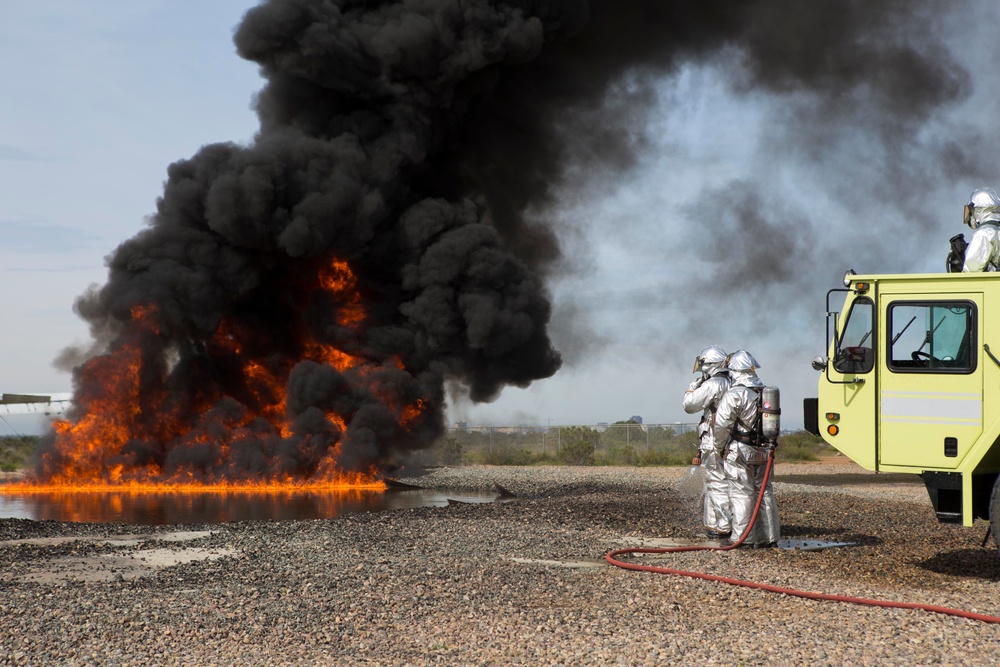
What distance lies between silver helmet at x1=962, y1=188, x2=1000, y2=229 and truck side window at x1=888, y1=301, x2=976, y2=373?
1345 millimetres

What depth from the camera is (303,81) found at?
28.7 m

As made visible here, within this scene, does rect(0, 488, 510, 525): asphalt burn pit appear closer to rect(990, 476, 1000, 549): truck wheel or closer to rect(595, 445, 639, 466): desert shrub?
rect(990, 476, 1000, 549): truck wheel

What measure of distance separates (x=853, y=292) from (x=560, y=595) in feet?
11.9

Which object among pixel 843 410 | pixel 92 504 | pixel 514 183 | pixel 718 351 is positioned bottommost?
pixel 92 504

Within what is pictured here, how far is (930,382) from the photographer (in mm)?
7859

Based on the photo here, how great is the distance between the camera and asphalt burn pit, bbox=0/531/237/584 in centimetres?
861

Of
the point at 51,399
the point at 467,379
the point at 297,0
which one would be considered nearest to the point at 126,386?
the point at 51,399

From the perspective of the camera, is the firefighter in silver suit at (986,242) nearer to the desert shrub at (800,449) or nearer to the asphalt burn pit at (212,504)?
the asphalt burn pit at (212,504)

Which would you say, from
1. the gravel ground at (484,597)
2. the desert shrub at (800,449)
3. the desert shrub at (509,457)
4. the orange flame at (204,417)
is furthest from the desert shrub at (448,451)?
the gravel ground at (484,597)

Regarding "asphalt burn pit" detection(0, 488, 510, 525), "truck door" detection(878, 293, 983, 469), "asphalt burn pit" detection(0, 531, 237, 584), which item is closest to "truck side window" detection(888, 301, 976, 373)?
"truck door" detection(878, 293, 983, 469)

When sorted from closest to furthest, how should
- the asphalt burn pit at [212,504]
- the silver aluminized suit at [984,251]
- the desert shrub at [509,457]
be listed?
the silver aluminized suit at [984,251]
the asphalt burn pit at [212,504]
the desert shrub at [509,457]

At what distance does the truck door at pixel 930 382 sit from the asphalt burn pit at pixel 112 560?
21.5 feet

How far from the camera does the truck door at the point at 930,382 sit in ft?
25.2

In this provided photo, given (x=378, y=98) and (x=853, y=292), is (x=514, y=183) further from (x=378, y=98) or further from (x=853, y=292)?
(x=853, y=292)
